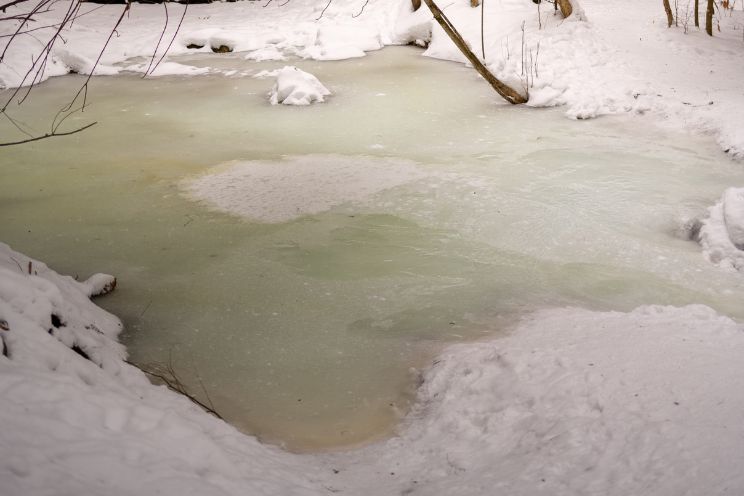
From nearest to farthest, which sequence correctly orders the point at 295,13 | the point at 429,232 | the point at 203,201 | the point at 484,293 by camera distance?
the point at 484,293 < the point at 429,232 < the point at 203,201 < the point at 295,13

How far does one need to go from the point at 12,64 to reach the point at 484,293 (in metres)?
11.4

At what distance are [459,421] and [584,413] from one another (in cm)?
66

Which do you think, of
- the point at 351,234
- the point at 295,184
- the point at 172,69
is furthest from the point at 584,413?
the point at 172,69

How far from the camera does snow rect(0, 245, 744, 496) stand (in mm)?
2465

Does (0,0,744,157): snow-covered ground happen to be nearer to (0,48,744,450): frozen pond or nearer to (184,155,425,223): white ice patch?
(0,48,744,450): frozen pond

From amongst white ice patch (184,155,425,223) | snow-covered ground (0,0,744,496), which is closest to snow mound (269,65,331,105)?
white ice patch (184,155,425,223)

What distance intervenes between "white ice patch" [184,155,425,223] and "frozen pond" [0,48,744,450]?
35mm

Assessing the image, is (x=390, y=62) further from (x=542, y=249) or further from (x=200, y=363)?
(x=200, y=363)

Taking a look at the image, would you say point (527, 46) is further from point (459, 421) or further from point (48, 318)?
point (48, 318)

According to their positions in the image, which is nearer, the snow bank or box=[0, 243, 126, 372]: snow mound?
the snow bank

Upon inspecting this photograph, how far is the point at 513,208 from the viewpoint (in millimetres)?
6527

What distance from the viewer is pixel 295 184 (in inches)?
289

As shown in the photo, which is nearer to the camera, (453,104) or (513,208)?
(513,208)

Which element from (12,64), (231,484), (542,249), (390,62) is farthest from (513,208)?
(12,64)
